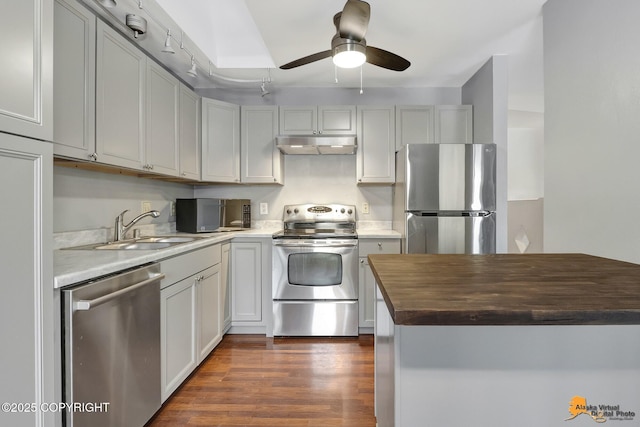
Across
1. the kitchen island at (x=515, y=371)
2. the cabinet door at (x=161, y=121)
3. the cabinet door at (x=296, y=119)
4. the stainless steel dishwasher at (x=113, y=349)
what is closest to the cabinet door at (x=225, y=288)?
the cabinet door at (x=161, y=121)

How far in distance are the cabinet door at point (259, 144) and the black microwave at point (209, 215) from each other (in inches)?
12.5

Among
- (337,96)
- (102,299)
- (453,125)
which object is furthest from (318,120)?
(102,299)

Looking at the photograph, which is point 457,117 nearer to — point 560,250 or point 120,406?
point 560,250

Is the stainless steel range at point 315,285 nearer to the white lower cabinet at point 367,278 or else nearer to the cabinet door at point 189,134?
the white lower cabinet at point 367,278

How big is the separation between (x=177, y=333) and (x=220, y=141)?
6.06 feet

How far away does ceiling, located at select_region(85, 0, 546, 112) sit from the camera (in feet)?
7.06

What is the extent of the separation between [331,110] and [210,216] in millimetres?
1554

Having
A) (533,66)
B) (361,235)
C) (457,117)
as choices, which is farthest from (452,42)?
(361,235)

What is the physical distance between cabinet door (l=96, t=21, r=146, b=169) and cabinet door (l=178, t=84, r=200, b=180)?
55 centimetres

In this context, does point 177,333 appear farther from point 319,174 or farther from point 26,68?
point 319,174

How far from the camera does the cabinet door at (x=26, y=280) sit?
0.97m

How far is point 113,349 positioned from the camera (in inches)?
54.9

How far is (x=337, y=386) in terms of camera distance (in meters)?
2.11

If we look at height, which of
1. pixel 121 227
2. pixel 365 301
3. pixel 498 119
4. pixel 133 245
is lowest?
pixel 365 301
